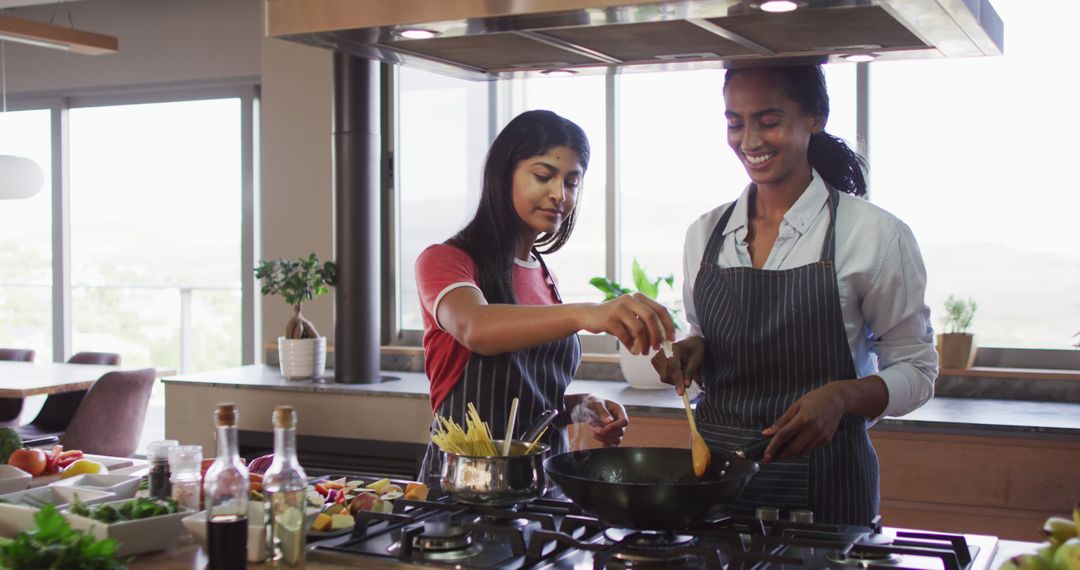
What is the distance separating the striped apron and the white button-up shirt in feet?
0.09

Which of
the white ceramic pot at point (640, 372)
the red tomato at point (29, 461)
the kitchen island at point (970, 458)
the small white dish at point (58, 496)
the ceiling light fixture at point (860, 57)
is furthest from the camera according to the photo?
the white ceramic pot at point (640, 372)

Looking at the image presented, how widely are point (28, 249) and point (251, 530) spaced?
247 inches

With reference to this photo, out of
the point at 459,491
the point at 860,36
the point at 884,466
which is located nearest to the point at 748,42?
the point at 860,36

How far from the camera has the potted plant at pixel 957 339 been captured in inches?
146

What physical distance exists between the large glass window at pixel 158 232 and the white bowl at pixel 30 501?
4500mm

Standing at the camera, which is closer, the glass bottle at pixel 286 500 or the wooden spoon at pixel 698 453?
the glass bottle at pixel 286 500

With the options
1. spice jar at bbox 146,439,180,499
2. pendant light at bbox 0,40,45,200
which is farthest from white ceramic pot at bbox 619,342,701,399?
pendant light at bbox 0,40,45,200

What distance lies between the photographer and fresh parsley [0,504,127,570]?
1.45 meters

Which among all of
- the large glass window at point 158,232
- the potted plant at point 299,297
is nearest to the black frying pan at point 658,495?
the potted plant at point 299,297

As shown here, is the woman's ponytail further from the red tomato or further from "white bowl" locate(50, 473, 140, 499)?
the red tomato

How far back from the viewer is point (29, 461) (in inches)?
95.3

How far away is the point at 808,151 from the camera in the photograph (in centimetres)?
233

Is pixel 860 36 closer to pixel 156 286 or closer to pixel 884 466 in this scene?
pixel 884 466

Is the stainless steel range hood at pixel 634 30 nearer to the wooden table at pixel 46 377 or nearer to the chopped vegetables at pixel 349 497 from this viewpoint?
the chopped vegetables at pixel 349 497
